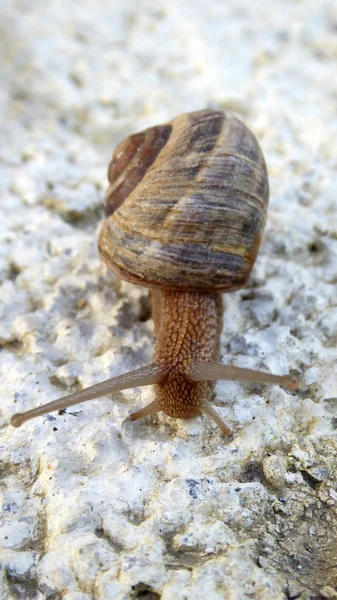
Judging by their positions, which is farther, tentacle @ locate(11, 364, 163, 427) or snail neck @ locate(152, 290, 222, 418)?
snail neck @ locate(152, 290, 222, 418)

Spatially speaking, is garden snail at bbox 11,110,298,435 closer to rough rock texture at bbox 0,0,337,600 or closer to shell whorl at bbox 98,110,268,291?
shell whorl at bbox 98,110,268,291

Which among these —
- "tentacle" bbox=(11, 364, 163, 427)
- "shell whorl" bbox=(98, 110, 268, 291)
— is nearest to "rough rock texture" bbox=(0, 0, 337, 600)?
"tentacle" bbox=(11, 364, 163, 427)

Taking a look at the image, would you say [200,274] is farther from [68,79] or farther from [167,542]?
[68,79]

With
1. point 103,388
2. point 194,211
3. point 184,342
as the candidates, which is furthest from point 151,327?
point 194,211

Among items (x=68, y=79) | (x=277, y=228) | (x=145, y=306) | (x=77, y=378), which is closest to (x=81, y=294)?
(x=145, y=306)

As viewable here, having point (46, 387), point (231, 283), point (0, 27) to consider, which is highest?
point (0, 27)

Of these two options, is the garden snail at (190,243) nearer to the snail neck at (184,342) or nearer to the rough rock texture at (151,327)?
the snail neck at (184,342)

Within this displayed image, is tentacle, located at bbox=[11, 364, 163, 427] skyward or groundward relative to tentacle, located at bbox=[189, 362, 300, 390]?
groundward

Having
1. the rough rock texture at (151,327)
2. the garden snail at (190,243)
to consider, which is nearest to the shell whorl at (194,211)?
the garden snail at (190,243)
